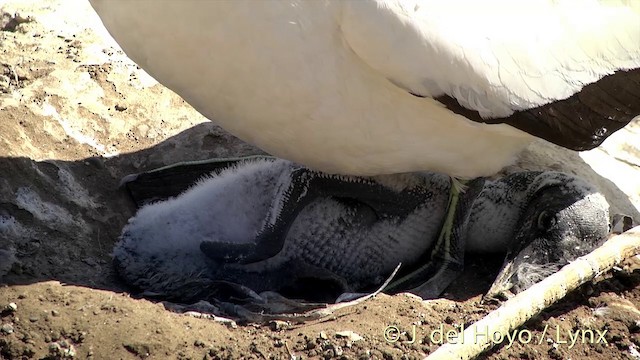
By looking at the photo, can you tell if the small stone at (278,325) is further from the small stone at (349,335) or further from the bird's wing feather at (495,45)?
the bird's wing feather at (495,45)

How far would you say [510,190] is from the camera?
16.8 feet

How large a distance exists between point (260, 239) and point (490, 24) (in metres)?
1.35

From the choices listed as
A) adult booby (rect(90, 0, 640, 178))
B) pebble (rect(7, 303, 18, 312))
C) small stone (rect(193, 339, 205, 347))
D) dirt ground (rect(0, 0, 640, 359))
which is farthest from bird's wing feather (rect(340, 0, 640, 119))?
pebble (rect(7, 303, 18, 312))

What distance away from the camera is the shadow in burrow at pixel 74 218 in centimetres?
450

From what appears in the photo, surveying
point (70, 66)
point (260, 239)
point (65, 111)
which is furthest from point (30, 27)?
point (260, 239)

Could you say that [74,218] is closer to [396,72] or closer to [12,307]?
[12,307]

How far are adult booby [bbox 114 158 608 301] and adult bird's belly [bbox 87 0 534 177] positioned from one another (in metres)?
0.31

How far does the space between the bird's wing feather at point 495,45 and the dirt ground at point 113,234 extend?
0.87 meters

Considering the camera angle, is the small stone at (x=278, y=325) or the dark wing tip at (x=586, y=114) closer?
the small stone at (x=278, y=325)

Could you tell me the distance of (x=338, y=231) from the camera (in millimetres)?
4832

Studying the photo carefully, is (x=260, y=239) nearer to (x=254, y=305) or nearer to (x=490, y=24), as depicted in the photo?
(x=254, y=305)

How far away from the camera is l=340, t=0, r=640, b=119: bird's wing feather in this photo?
13.0ft

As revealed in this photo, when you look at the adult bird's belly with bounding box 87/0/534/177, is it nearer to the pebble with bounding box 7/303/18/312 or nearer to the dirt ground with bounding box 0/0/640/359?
the dirt ground with bounding box 0/0/640/359

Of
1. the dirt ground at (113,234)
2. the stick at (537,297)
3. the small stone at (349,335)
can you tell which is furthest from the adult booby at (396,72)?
the small stone at (349,335)
